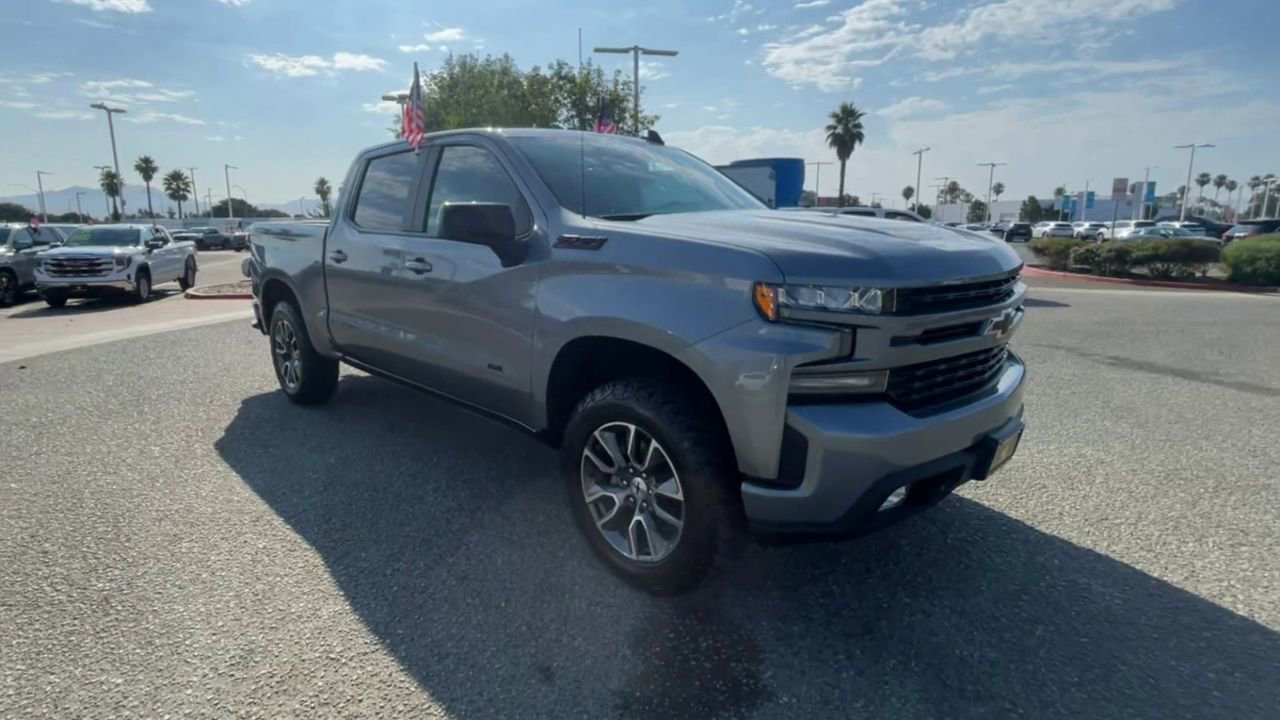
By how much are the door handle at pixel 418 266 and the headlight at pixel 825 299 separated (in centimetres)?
214

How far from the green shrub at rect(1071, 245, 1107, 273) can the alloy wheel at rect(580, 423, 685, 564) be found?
910 inches

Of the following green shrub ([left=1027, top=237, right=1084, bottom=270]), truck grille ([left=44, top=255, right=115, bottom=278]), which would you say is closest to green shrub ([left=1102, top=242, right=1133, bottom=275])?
green shrub ([left=1027, top=237, right=1084, bottom=270])

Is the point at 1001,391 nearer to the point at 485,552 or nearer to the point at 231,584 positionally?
the point at 485,552

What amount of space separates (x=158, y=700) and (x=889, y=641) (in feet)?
7.97

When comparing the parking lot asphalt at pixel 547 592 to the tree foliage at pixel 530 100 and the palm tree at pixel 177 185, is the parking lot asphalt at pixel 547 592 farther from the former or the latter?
the palm tree at pixel 177 185

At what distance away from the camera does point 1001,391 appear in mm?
2857

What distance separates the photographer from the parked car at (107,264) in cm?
1344

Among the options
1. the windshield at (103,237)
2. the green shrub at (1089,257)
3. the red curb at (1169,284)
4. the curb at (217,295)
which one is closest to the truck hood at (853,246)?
the curb at (217,295)

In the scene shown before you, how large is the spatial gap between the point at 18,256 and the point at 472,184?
16.0 meters

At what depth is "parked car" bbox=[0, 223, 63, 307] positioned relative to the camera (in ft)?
46.8

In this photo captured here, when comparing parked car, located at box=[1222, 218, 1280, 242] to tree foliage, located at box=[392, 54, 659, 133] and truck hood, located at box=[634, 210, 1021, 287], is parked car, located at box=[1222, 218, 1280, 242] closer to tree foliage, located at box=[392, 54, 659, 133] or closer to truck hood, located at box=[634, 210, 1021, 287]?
tree foliage, located at box=[392, 54, 659, 133]

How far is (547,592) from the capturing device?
2.96 meters

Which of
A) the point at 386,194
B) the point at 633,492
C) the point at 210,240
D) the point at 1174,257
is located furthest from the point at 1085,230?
the point at 210,240

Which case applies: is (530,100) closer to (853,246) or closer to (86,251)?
(86,251)
